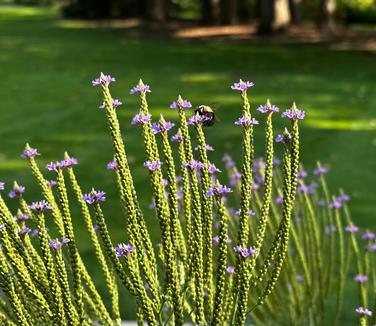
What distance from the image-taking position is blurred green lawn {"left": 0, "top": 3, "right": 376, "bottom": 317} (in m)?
10.1

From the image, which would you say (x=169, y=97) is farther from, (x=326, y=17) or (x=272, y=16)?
(x=326, y=17)

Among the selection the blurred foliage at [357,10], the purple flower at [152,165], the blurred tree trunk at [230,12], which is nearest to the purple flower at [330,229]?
the purple flower at [152,165]

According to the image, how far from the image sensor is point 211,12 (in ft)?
119

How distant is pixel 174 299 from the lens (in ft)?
8.02

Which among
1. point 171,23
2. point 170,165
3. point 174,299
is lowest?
point 171,23

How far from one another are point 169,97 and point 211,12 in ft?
68.9

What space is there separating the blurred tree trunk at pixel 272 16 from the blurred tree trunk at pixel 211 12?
6.82 metres

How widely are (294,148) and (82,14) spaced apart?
46673 mm

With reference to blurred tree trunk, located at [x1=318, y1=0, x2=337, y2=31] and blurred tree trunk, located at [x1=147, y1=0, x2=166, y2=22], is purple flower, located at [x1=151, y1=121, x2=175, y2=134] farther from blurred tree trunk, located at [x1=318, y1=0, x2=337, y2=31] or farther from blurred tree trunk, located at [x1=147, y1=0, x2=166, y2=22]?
blurred tree trunk, located at [x1=147, y1=0, x2=166, y2=22]

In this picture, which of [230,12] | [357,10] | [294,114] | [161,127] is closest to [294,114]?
[294,114]

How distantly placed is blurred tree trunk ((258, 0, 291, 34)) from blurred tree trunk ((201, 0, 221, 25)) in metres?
6.82

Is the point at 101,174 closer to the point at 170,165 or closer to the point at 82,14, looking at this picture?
the point at 170,165

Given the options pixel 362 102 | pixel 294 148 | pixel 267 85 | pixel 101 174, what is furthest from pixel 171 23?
pixel 294 148

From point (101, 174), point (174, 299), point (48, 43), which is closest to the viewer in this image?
point (174, 299)
